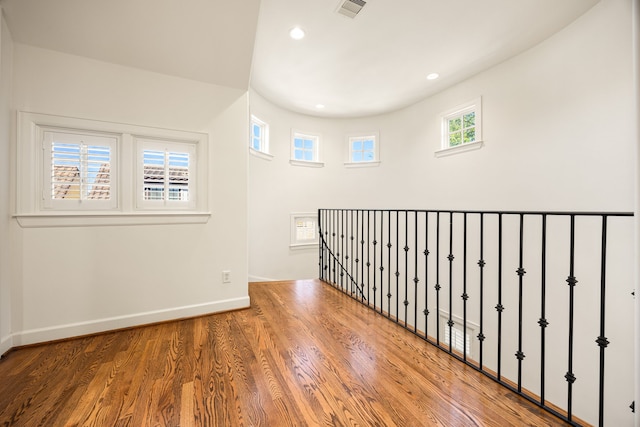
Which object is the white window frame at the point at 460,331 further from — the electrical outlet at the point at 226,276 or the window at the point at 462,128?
the electrical outlet at the point at 226,276

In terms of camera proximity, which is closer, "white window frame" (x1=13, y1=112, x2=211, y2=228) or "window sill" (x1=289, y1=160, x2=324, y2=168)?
"white window frame" (x1=13, y1=112, x2=211, y2=228)

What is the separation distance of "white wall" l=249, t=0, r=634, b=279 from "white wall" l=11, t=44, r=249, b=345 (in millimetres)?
1802

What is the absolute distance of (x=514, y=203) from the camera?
336 centimetres

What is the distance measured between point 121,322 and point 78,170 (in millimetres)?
1350

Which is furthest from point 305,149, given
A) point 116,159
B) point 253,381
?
point 253,381

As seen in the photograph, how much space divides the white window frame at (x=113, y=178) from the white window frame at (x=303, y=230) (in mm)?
2726

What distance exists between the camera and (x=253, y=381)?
1.50 metres

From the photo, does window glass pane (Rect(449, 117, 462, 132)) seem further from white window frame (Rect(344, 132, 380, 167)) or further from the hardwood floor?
the hardwood floor

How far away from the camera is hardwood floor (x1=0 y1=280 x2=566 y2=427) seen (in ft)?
4.08

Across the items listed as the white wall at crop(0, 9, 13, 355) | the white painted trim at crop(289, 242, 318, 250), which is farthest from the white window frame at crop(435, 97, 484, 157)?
the white wall at crop(0, 9, 13, 355)

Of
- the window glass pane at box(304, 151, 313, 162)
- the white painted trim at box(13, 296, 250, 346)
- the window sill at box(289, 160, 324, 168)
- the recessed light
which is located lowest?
the white painted trim at box(13, 296, 250, 346)

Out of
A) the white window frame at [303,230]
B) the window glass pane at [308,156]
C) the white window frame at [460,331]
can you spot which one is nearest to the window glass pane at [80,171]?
the white window frame at [303,230]

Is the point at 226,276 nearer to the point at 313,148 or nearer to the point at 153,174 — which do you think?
the point at 153,174

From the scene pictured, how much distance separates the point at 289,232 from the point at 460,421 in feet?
13.5
